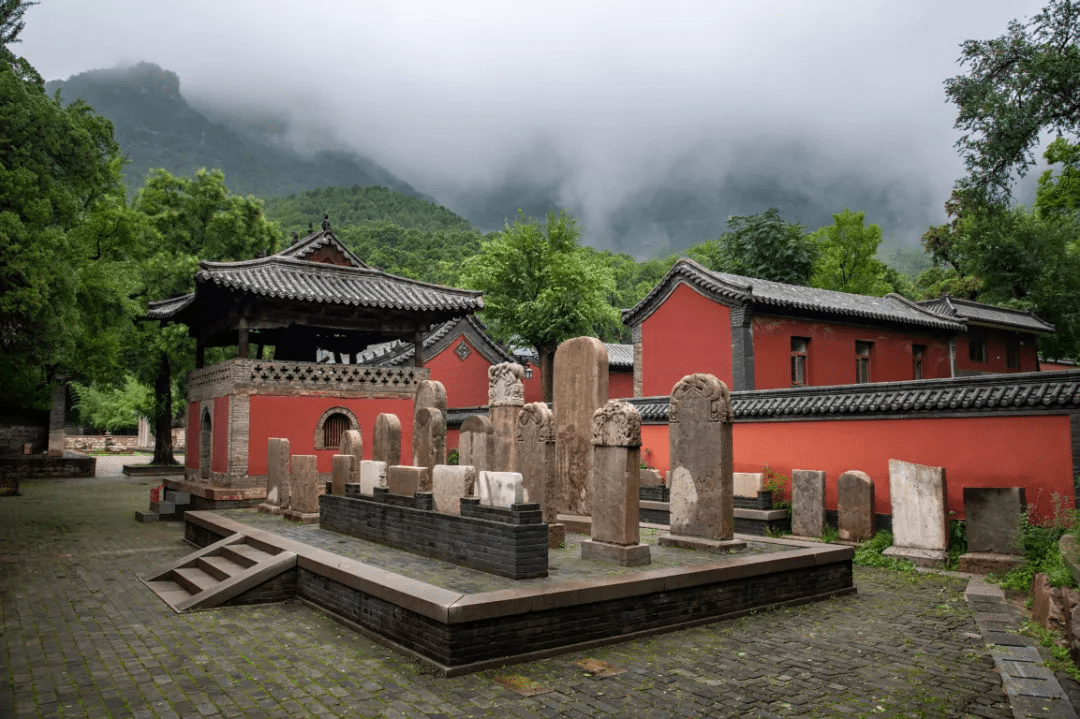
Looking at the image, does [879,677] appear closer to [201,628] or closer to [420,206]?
[201,628]

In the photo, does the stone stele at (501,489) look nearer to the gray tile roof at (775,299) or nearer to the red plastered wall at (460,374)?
the gray tile roof at (775,299)

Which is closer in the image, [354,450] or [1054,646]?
[1054,646]

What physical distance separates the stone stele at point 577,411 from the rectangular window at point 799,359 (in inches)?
441

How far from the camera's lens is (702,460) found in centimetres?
916

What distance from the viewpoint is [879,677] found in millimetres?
5785

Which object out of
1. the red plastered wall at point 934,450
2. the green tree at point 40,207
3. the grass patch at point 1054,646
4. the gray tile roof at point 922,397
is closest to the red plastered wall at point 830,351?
the gray tile roof at point 922,397

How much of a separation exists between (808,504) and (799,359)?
28.9 feet

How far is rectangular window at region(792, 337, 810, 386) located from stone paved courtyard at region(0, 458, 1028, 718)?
11583 millimetres

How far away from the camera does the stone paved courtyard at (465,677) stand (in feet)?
17.0

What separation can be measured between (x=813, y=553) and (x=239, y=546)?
303 inches

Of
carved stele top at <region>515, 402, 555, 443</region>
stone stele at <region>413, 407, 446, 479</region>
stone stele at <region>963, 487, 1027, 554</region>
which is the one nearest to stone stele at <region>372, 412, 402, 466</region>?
stone stele at <region>413, 407, 446, 479</region>

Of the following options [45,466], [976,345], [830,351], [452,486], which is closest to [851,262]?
[976,345]

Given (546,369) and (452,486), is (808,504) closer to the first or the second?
(452,486)

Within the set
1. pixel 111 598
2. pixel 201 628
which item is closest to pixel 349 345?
pixel 111 598
